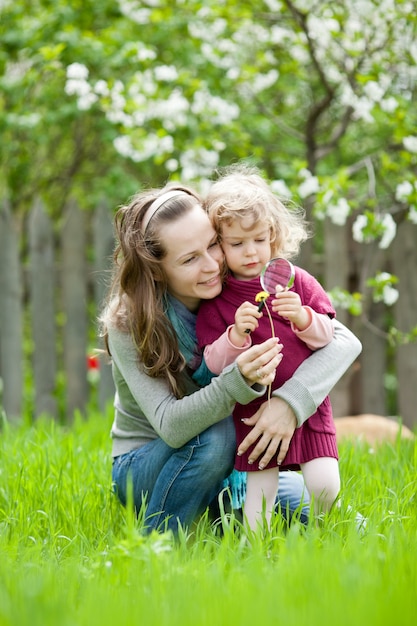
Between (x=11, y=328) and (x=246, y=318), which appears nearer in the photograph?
(x=246, y=318)

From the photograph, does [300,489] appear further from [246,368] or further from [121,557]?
[121,557]

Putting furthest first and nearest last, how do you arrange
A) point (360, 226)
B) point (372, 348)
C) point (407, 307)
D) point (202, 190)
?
point (372, 348)
point (407, 307)
point (202, 190)
point (360, 226)

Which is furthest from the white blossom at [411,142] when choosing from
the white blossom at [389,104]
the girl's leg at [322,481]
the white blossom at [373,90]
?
the girl's leg at [322,481]

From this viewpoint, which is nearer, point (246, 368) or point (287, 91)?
point (246, 368)

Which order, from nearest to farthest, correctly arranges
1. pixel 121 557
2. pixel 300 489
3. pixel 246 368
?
1. pixel 121 557
2. pixel 246 368
3. pixel 300 489

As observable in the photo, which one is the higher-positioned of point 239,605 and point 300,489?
point 239,605

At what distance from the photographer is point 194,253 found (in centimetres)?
255

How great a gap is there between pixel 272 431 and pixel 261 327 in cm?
32

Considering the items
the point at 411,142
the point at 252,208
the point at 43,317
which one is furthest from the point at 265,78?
the point at 252,208

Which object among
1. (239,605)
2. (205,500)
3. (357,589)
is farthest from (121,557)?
(205,500)

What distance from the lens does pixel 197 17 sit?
18.5ft

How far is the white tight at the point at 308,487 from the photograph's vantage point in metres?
2.43

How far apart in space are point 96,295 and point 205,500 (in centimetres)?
252

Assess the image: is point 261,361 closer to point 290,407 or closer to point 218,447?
point 290,407
